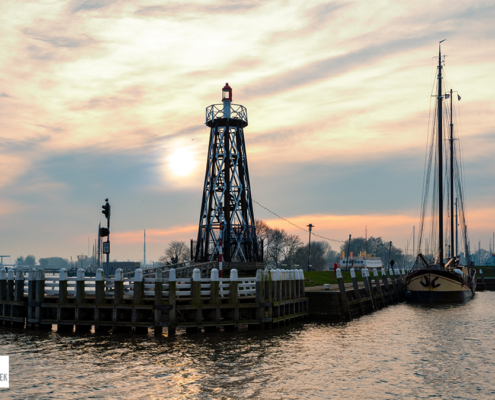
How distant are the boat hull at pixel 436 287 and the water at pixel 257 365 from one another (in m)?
22.3

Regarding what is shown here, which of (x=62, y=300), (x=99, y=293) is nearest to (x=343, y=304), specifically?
(x=99, y=293)

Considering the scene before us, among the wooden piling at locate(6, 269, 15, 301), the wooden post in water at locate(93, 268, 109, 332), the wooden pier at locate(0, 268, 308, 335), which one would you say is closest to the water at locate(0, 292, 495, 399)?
the wooden pier at locate(0, 268, 308, 335)

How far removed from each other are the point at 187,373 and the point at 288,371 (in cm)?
367

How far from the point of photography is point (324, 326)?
32.3 m

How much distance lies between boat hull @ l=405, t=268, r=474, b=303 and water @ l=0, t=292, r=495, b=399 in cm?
2225

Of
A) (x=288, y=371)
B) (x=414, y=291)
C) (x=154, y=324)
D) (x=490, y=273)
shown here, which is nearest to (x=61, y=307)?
(x=154, y=324)

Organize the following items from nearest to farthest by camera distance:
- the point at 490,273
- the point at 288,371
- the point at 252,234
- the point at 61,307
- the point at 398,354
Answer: the point at 288,371, the point at 398,354, the point at 61,307, the point at 252,234, the point at 490,273

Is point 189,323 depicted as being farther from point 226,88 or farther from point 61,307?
point 226,88

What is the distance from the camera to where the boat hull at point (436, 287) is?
53.1 meters

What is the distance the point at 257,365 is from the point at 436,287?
121 ft

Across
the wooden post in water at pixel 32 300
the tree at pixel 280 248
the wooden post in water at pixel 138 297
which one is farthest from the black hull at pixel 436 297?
the tree at pixel 280 248

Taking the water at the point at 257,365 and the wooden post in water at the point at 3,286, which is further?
the wooden post in water at the point at 3,286

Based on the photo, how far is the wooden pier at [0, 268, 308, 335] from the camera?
87.8 feet

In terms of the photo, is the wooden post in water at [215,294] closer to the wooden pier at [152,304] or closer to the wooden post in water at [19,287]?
the wooden pier at [152,304]
